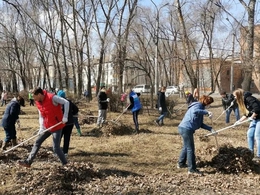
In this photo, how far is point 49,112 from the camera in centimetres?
531

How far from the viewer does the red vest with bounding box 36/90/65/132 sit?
525 cm

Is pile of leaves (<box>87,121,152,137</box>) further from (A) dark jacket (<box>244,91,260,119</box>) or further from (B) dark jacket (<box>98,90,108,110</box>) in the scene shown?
(A) dark jacket (<box>244,91,260,119</box>)

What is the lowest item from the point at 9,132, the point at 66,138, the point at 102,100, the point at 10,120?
the point at 66,138

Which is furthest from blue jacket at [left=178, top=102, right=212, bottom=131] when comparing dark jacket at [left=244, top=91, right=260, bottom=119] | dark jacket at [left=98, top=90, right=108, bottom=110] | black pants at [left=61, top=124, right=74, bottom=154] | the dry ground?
dark jacket at [left=98, top=90, right=108, bottom=110]

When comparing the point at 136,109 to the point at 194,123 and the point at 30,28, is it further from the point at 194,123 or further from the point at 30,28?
the point at 30,28

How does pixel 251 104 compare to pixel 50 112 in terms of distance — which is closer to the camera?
pixel 50 112

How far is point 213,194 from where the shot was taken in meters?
4.71

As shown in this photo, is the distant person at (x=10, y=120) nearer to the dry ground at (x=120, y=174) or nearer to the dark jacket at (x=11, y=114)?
the dark jacket at (x=11, y=114)

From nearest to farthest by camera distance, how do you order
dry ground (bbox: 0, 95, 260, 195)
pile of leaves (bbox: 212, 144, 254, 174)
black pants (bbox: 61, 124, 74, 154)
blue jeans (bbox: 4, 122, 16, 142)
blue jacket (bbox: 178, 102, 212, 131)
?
dry ground (bbox: 0, 95, 260, 195) → blue jacket (bbox: 178, 102, 212, 131) → pile of leaves (bbox: 212, 144, 254, 174) → black pants (bbox: 61, 124, 74, 154) → blue jeans (bbox: 4, 122, 16, 142)

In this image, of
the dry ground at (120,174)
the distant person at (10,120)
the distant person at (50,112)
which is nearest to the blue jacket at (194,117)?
the dry ground at (120,174)

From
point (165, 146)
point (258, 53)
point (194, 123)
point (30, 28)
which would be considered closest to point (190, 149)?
point (194, 123)

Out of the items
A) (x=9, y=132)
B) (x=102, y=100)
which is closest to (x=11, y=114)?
(x=9, y=132)

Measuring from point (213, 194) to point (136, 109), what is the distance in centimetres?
548

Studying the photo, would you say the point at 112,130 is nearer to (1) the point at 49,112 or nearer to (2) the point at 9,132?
(2) the point at 9,132
